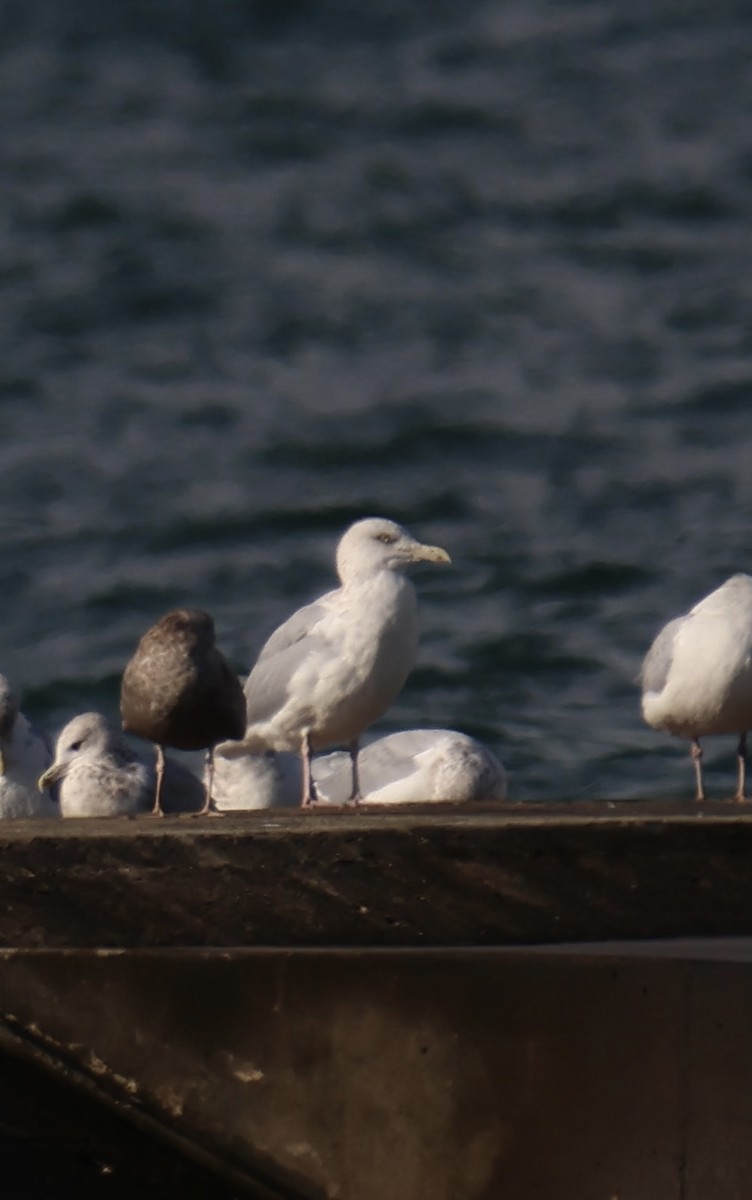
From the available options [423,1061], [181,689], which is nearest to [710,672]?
[181,689]

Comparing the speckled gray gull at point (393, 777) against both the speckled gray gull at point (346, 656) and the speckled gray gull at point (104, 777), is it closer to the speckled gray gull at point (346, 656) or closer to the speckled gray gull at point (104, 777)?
the speckled gray gull at point (104, 777)

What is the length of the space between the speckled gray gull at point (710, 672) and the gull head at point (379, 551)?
2.43 feet

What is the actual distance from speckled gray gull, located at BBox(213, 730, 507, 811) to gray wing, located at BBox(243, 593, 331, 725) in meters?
1.58

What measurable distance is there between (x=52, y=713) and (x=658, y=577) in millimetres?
4639

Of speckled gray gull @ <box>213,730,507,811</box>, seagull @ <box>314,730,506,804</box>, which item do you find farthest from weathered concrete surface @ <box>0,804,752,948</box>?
speckled gray gull @ <box>213,730,507,811</box>

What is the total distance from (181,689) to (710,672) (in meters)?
1.82

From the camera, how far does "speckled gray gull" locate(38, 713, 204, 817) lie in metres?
7.80

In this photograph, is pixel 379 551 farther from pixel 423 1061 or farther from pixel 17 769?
pixel 423 1061

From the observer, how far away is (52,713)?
1592cm

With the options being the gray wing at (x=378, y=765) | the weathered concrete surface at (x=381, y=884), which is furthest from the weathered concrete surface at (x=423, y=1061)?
the gray wing at (x=378, y=765)

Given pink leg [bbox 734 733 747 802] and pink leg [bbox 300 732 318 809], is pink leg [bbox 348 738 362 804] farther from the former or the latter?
pink leg [bbox 734 733 747 802]

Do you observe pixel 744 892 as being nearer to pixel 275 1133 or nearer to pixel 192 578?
pixel 275 1133

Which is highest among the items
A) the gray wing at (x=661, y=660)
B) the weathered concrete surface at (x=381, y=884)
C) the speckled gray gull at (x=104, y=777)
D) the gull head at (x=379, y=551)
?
the gull head at (x=379, y=551)

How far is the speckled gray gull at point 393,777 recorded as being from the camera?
29.9 ft
